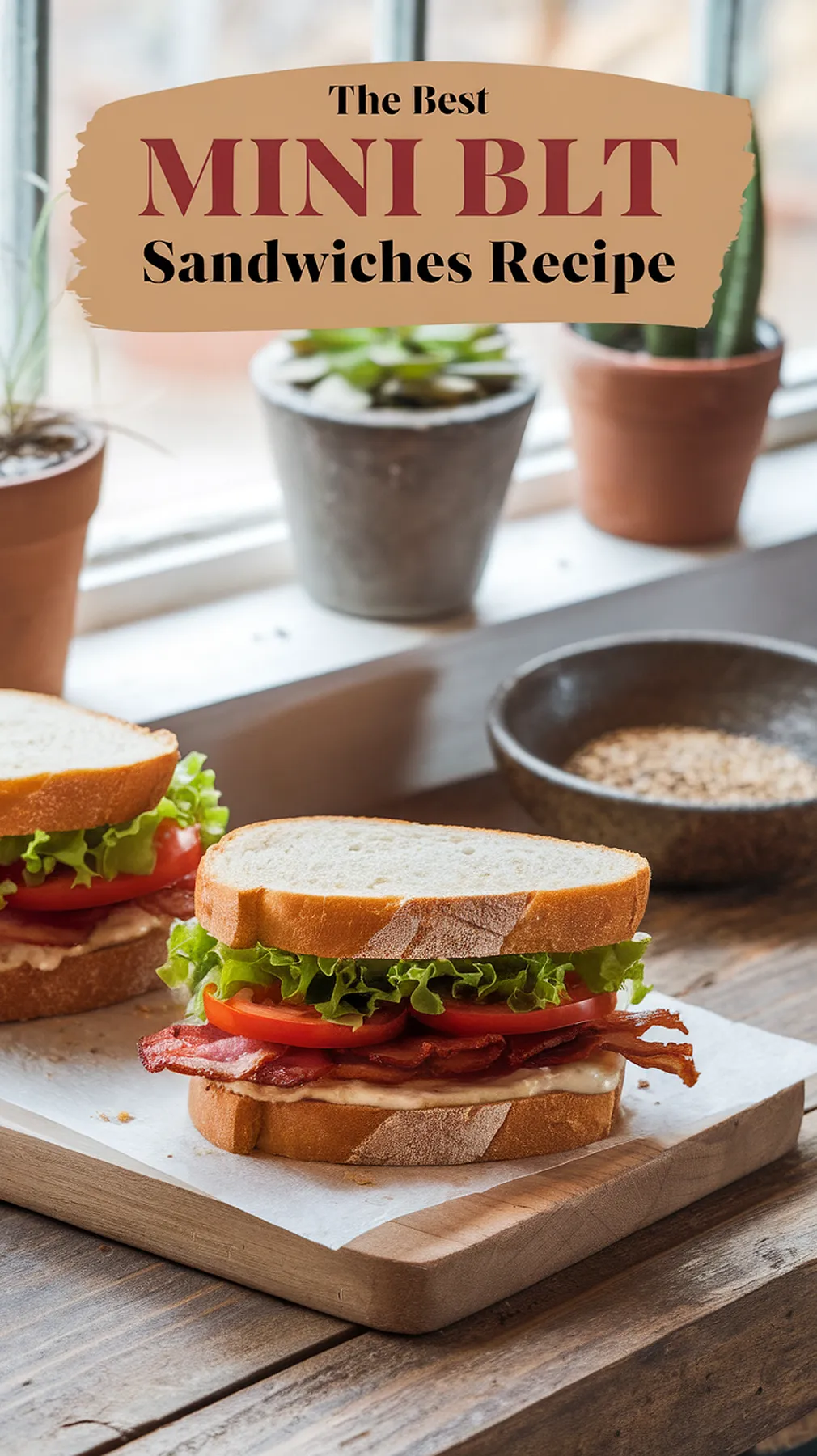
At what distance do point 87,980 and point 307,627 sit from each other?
26.9 inches

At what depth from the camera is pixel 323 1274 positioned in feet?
4.02

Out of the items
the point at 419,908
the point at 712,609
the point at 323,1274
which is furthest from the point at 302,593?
the point at 323,1274

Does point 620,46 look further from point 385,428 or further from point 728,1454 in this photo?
point 728,1454

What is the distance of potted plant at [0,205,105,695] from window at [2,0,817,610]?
59 mm

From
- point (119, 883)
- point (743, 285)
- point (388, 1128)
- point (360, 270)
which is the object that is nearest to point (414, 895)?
point (388, 1128)

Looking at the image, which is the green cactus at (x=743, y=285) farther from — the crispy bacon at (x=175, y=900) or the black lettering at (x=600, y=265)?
the crispy bacon at (x=175, y=900)

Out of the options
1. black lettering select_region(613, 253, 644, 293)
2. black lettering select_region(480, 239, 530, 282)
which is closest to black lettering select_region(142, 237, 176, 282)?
black lettering select_region(480, 239, 530, 282)

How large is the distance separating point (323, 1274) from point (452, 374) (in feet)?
3.52

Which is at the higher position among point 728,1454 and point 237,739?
point 237,739

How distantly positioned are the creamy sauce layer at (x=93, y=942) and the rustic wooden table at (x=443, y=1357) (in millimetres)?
205

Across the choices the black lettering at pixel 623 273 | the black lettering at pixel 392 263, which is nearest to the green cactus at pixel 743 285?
the black lettering at pixel 623 273

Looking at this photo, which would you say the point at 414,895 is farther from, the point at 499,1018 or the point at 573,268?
the point at 573,268

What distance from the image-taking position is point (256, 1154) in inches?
52.0

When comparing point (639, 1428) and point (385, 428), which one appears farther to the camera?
point (385, 428)
